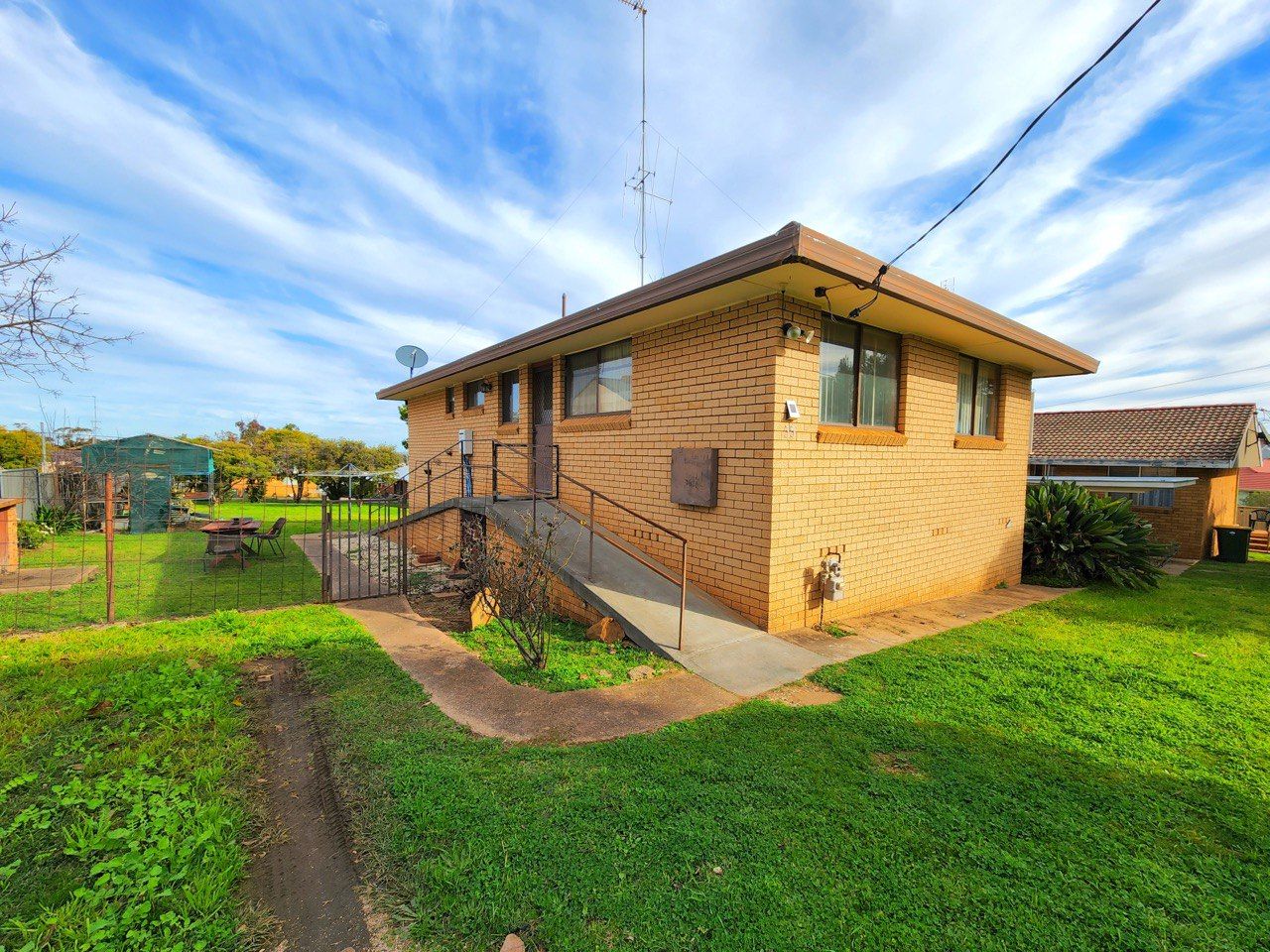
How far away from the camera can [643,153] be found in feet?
26.6

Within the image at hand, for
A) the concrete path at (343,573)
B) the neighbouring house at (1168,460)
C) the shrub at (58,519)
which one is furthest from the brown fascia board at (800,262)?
the shrub at (58,519)

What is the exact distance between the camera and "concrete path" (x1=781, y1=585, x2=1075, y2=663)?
5426 millimetres

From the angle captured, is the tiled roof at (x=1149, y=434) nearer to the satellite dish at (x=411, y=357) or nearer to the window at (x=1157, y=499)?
the window at (x=1157, y=499)

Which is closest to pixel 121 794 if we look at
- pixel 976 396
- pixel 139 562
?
pixel 139 562

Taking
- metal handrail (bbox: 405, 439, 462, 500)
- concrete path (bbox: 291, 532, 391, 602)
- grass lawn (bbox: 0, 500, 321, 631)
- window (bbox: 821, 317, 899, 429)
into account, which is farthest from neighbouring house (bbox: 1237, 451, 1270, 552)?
grass lawn (bbox: 0, 500, 321, 631)

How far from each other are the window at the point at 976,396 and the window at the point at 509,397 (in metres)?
7.84

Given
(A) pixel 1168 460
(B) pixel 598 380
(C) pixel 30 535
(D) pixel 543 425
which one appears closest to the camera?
(B) pixel 598 380

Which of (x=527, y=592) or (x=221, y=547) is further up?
(x=527, y=592)

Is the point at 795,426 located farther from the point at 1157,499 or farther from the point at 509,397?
the point at 1157,499

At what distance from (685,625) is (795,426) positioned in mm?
2377

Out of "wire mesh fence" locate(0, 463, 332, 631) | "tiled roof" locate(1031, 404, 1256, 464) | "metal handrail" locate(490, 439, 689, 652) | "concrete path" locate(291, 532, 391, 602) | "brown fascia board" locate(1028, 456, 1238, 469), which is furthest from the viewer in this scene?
"tiled roof" locate(1031, 404, 1256, 464)

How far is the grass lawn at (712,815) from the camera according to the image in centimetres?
201

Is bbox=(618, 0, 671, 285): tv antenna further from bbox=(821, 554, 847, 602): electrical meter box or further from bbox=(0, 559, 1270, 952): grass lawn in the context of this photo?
bbox=(0, 559, 1270, 952): grass lawn

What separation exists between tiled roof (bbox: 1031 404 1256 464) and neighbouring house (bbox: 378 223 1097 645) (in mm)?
9501
